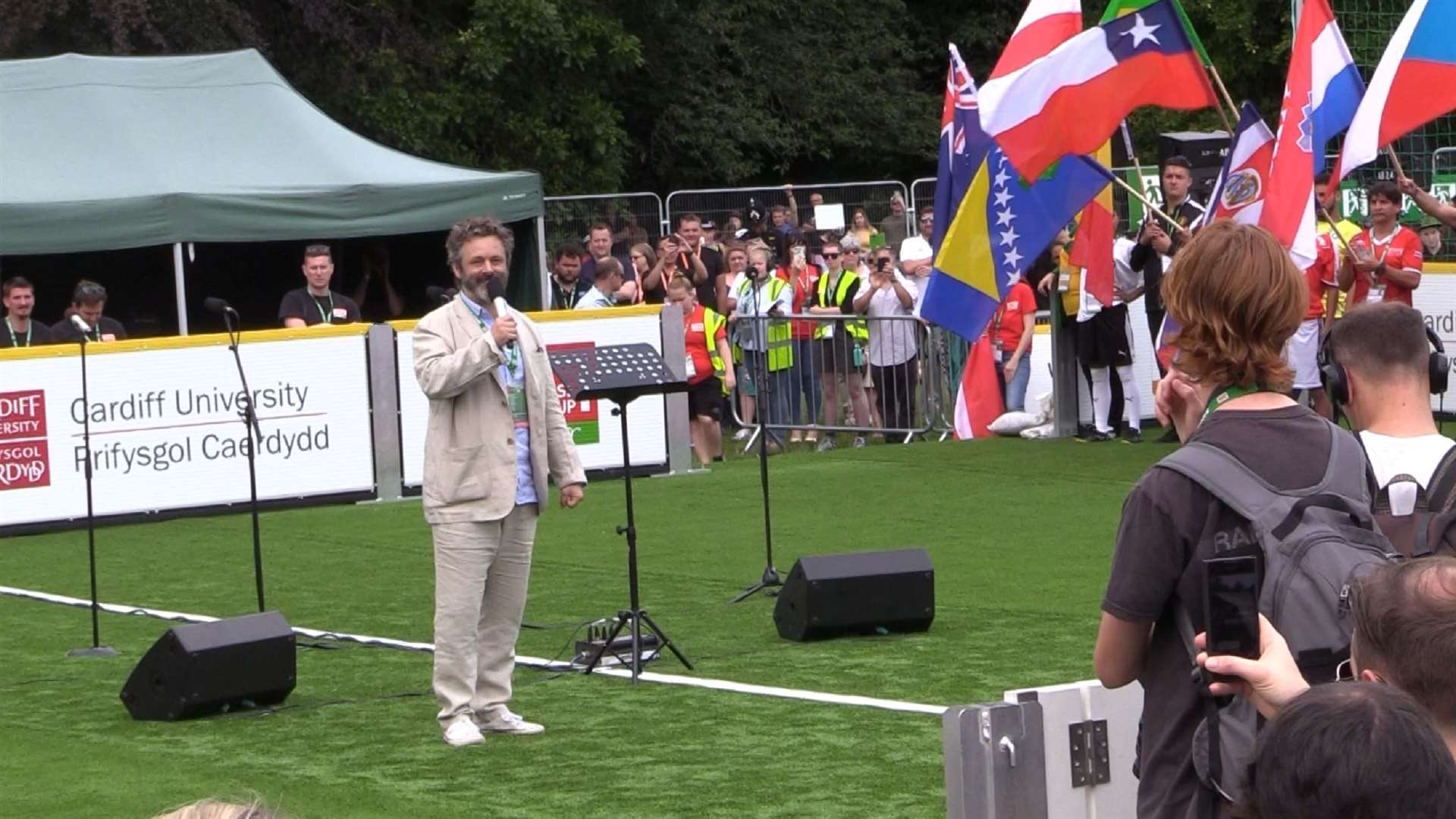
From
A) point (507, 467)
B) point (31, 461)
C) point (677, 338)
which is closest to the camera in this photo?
point (507, 467)

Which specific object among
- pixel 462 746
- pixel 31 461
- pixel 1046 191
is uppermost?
pixel 1046 191

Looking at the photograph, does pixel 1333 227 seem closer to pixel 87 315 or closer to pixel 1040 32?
pixel 1040 32

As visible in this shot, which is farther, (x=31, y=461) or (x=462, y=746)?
(x=31, y=461)

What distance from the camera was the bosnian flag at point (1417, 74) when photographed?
41.2 feet

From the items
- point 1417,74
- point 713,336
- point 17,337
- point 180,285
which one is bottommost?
point 713,336

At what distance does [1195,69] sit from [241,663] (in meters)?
7.01

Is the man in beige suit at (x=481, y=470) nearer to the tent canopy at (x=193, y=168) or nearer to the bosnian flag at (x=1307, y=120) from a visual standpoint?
the bosnian flag at (x=1307, y=120)

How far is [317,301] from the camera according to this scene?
59.2 feet

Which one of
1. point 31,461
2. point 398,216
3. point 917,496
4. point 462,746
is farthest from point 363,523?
point 462,746

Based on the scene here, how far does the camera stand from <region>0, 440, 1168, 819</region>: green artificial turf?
8156 millimetres

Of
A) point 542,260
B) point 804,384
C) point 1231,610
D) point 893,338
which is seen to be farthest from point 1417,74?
point 542,260

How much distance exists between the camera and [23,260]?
78.5 ft

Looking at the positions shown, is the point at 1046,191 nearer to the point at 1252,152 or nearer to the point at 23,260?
the point at 1252,152

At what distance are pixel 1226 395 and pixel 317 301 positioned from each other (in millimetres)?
14562
